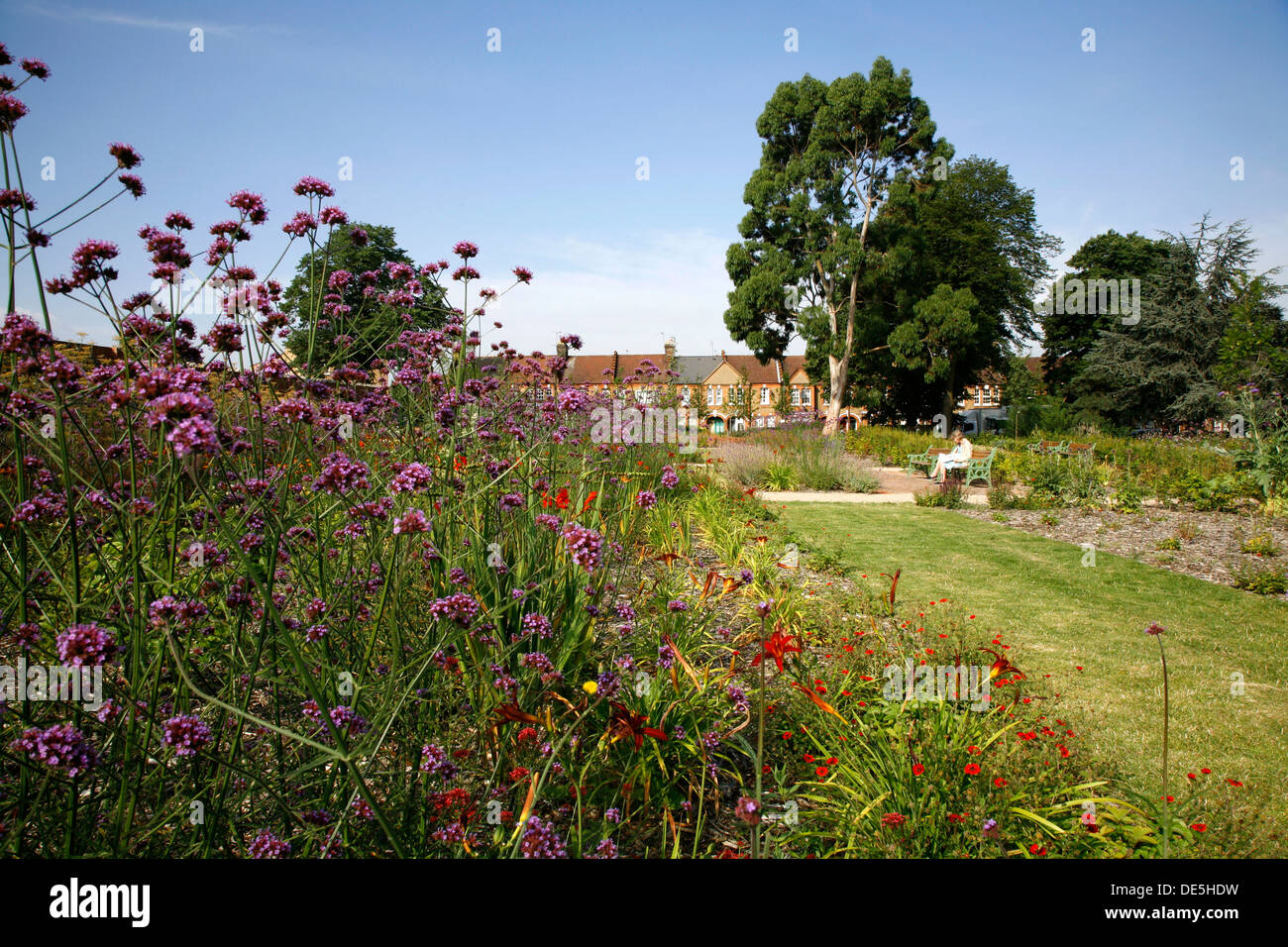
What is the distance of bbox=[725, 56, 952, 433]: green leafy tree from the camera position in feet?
83.3

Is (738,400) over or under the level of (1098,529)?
over

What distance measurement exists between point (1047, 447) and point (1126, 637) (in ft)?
34.3

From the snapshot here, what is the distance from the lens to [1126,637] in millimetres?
4773

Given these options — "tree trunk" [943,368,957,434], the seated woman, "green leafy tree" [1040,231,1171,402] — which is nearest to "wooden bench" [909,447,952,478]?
the seated woman

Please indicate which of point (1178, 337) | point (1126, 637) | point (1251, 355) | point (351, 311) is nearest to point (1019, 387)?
point (1178, 337)

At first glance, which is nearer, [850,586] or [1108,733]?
[1108,733]

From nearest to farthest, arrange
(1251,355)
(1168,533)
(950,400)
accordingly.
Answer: (1168,533) < (1251,355) < (950,400)

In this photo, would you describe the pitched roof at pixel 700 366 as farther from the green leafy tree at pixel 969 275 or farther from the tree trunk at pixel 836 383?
the tree trunk at pixel 836 383

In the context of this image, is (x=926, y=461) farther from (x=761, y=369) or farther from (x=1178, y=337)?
(x=761, y=369)
